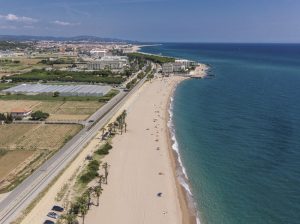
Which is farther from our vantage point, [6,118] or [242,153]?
[6,118]

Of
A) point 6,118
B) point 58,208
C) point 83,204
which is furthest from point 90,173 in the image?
point 6,118

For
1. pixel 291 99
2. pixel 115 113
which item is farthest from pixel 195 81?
pixel 115 113

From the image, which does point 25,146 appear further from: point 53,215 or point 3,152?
point 53,215

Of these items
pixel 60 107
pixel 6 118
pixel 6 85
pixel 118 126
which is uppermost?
pixel 118 126

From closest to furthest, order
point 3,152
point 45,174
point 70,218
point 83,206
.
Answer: point 70,218
point 83,206
point 45,174
point 3,152

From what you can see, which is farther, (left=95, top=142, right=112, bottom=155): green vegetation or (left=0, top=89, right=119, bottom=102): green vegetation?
(left=0, top=89, right=119, bottom=102): green vegetation

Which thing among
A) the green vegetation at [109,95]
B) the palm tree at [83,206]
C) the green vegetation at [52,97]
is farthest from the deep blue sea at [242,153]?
the green vegetation at [52,97]

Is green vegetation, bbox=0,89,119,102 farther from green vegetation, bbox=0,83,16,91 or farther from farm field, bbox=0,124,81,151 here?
farm field, bbox=0,124,81,151

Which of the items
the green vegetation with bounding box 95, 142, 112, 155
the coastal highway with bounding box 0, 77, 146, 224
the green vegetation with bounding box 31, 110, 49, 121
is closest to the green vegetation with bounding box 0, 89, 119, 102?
the coastal highway with bounding box 0, 77, 146, 224
